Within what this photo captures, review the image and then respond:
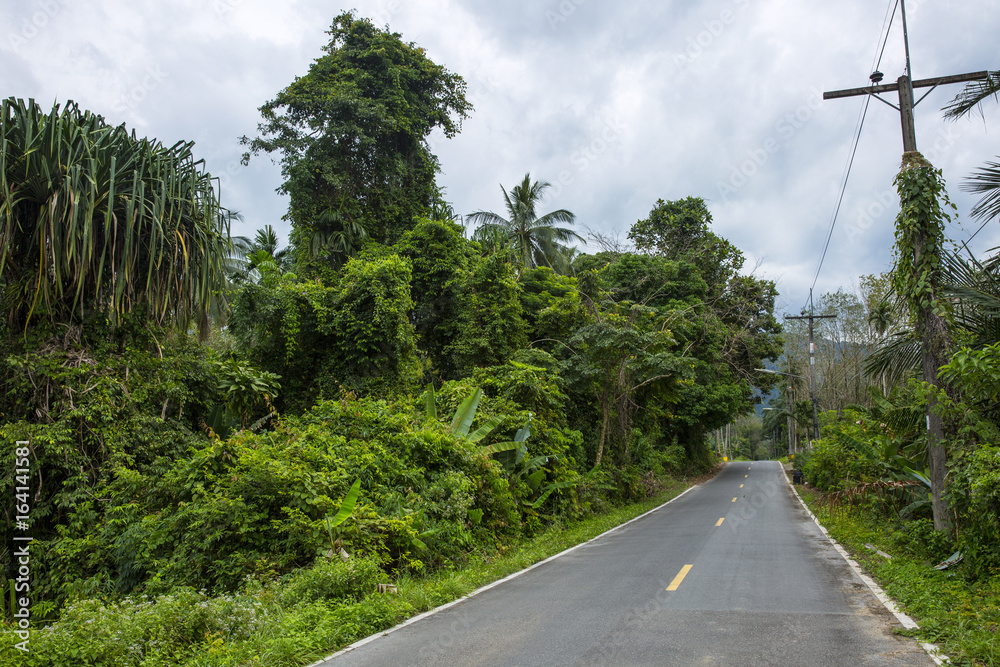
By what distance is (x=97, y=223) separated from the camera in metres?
10.9

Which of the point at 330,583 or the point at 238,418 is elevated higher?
the point at 238,418

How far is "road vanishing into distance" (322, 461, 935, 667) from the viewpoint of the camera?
541cm

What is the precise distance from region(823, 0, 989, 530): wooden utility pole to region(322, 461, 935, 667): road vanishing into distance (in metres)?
1.97

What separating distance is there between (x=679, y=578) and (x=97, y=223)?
37.0 feet

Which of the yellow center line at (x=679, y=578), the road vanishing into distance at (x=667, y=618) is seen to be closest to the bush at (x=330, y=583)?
the road vanishing into distance at (x=667, y=618)

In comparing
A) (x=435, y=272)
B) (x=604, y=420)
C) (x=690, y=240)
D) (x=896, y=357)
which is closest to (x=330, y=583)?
(x=896, y=357)

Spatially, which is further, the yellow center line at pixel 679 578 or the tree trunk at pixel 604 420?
the tree trunk at pixel 604 420

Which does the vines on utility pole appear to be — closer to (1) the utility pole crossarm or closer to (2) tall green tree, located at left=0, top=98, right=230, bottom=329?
(1) the utility pole crossarm

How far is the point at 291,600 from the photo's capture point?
718cm

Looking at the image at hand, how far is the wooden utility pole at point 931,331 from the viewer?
31.7 feet

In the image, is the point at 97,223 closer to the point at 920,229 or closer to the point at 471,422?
the point at 471,422

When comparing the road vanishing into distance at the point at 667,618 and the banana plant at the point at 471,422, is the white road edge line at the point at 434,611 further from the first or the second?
the banana plant at the point at 471,422

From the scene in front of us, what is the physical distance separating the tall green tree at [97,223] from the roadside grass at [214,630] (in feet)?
20.2

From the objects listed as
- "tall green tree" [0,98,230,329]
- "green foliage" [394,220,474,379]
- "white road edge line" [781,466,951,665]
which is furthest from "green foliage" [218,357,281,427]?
"white road edge line" [781,466,951,665]
